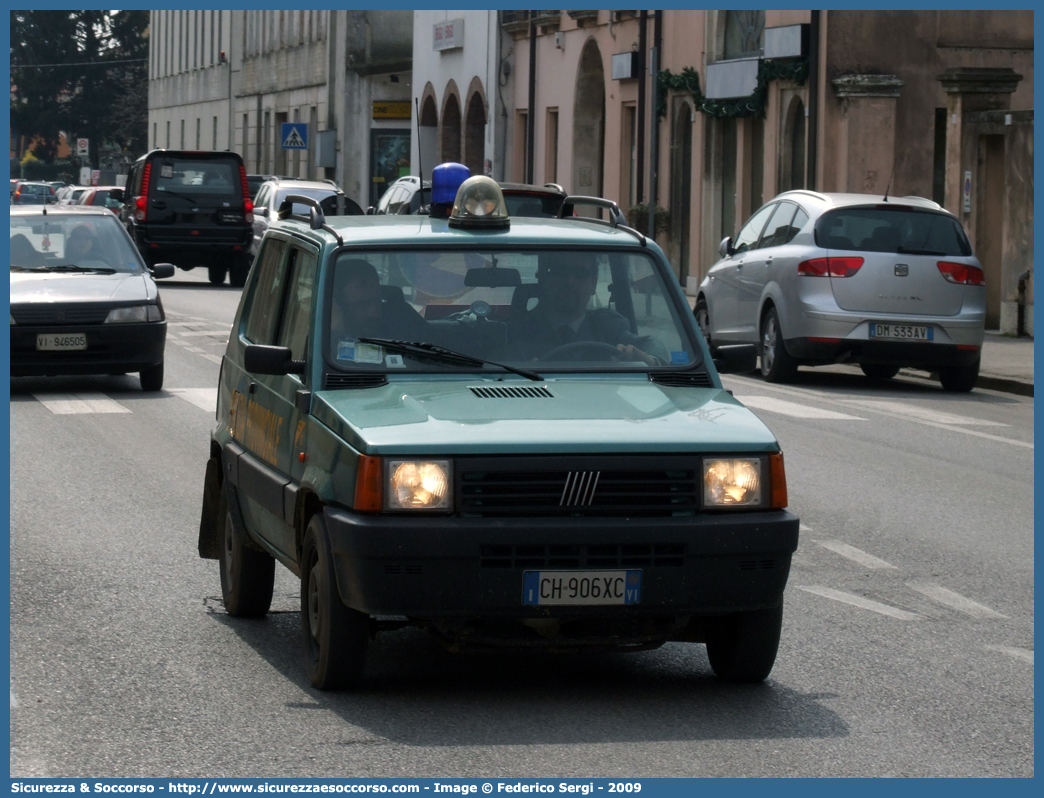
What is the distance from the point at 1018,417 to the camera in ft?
55.3

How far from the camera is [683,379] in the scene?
711cm

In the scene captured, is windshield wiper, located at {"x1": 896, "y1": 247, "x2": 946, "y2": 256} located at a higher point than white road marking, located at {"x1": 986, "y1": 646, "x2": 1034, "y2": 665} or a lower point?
higher

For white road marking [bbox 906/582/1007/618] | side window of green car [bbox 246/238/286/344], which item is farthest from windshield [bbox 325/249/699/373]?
white road marking [bbox 906/582/1007/618]

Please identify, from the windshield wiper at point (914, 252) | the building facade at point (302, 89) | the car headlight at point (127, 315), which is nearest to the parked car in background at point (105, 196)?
the building facade at point (302, 89)

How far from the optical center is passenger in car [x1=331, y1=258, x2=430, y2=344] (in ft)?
23.0

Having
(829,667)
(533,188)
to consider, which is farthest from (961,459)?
(533,188)

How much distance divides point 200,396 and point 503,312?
10489 millimetres

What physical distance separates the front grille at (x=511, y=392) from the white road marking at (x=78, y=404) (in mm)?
9705

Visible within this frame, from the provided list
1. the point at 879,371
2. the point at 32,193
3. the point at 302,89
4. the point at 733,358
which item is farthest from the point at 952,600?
the point at 32,193

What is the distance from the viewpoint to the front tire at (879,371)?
68.0ft

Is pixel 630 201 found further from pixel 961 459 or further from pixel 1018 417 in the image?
pixel 961 459

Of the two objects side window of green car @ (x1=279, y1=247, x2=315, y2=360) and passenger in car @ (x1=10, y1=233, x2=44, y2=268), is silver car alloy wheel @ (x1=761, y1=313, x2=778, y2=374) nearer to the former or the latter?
passenger in car @ (x1=10, y1=233, x2=44, y2=268)

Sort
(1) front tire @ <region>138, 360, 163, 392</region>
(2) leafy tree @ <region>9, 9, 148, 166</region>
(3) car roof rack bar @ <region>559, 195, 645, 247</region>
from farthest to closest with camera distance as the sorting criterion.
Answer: (2) leafy tree @ <region>9, 9, 148, 166</region> < (1) front tire @ <region>138, 360, 163, 392</region> < (3) car roof rack bar @ <region>559, 195, 645, 247</region>

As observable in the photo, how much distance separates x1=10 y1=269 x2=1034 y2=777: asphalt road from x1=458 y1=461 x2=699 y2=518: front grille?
2.09 feet
